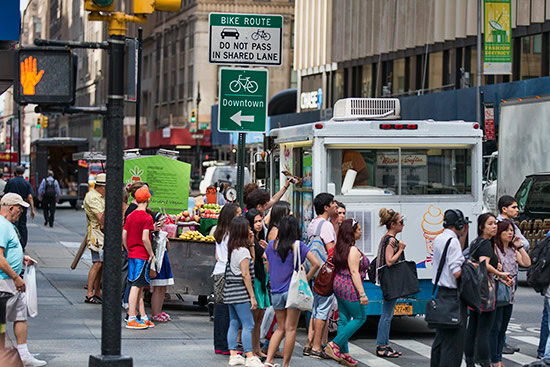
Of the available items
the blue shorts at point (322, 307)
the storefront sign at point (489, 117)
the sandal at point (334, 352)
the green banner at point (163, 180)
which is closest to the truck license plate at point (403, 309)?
the blue shorts at point (322, 307)

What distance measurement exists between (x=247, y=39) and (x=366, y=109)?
2920 millimetres

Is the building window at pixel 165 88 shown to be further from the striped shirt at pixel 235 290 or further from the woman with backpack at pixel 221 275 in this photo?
the striped shirt at pixel 235 290

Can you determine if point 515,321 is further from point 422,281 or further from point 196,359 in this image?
point 196,359

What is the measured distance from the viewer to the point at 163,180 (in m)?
17.4

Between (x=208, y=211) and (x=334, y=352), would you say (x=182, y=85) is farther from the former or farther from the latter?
(x=334, y=352)

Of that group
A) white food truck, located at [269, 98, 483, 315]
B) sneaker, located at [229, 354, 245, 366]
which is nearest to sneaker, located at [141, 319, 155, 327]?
white food truck, located at [269, 98, 483, 315]

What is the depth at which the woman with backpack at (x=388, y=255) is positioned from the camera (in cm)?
1207

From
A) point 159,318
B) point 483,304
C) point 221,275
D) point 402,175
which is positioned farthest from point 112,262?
point 402,175

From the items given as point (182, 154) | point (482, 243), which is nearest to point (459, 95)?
point (482, 243)

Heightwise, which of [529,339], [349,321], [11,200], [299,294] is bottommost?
[529,339]

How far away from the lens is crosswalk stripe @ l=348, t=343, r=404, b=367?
38.8ft

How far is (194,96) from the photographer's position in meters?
79.4

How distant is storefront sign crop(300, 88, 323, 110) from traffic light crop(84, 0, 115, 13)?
1811 inches

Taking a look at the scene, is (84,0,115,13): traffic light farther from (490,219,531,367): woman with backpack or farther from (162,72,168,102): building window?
(162,72,168,102): building window
